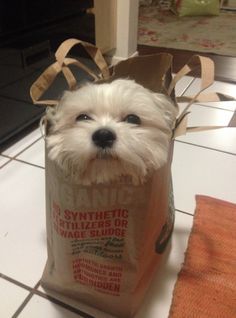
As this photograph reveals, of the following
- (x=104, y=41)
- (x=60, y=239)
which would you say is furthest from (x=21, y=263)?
(x=104, y=41)

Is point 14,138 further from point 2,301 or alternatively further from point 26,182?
point 2,301

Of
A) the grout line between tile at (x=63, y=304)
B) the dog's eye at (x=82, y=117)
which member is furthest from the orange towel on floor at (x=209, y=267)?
the dog's eye at (x=82, y=117)

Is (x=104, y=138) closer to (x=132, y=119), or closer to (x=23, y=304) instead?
(x=132, y=119)

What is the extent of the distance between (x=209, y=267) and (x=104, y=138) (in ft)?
1.36

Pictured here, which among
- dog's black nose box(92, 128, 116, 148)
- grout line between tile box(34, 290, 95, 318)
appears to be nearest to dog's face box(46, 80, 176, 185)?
dog's black nose box(92, 128, 116, 148)

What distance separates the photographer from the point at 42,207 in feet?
2.79

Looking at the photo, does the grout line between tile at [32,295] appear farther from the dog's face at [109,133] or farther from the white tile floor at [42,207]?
the dog's face at [109,133]

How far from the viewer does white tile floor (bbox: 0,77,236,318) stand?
63 centimetres

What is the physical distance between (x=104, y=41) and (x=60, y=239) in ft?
4.04

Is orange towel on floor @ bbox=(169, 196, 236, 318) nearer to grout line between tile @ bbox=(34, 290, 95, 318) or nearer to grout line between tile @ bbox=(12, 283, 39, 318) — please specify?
grout line between tile @ bbox=(34, 290, 95, 318)

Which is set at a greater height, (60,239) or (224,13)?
(60,239)

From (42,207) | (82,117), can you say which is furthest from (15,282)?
(82,117)

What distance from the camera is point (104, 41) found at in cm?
157

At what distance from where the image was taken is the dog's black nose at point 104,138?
0.45 m
